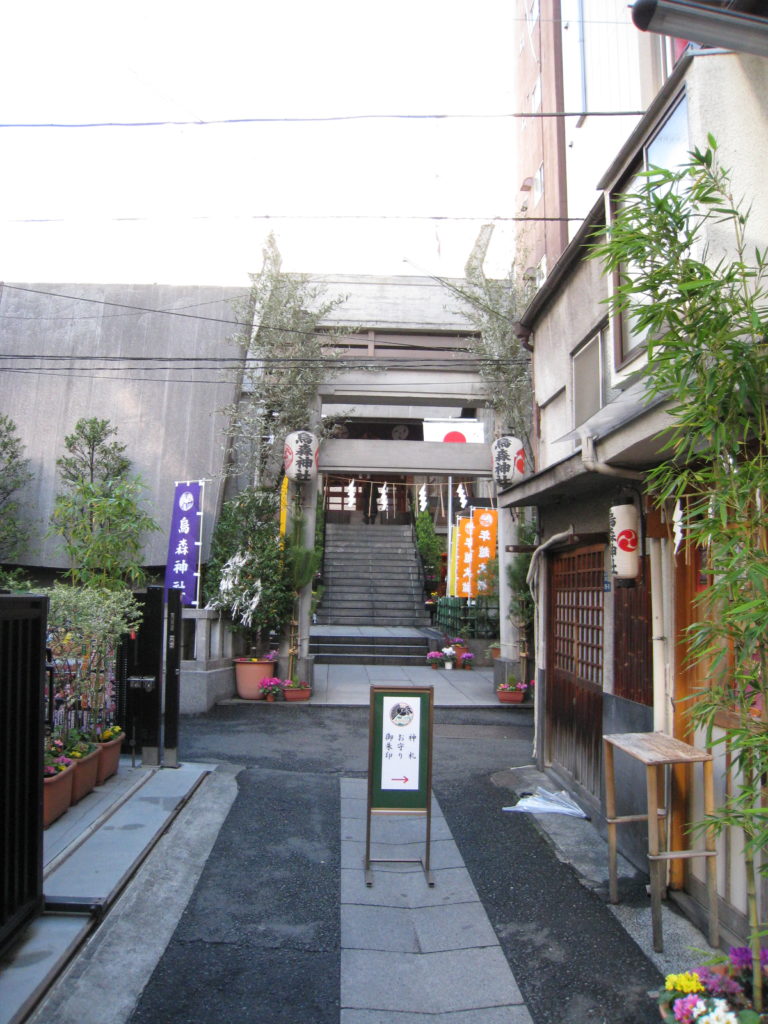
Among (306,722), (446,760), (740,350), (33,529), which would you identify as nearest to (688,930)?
(740,350)

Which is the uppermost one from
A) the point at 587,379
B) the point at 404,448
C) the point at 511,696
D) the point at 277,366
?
the point at 277,366

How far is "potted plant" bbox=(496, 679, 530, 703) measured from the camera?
12.6m

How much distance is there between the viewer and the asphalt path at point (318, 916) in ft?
11.8

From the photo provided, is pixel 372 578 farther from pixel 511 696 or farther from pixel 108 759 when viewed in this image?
pixel 108 759

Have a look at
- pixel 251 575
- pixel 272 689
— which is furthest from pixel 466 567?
pixel 272 689

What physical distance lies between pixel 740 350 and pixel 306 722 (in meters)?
9.25

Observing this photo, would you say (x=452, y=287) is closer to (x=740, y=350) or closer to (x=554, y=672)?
(x=554, y=672)

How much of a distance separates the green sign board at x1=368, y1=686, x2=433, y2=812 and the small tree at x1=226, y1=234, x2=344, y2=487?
8970 mm

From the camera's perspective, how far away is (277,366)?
542 inches

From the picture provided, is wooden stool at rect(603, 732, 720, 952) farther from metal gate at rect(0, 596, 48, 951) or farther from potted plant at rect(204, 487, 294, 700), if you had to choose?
potted plant at rect(204, 487, 294, 700)

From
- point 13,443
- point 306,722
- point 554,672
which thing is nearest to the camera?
point 554,672

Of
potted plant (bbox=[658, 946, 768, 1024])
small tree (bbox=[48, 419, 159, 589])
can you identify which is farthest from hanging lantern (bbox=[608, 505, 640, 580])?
small tree (bbox=[48, 419, 159, 589])

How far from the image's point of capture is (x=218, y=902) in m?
4.71

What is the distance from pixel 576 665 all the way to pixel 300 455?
704 cm
